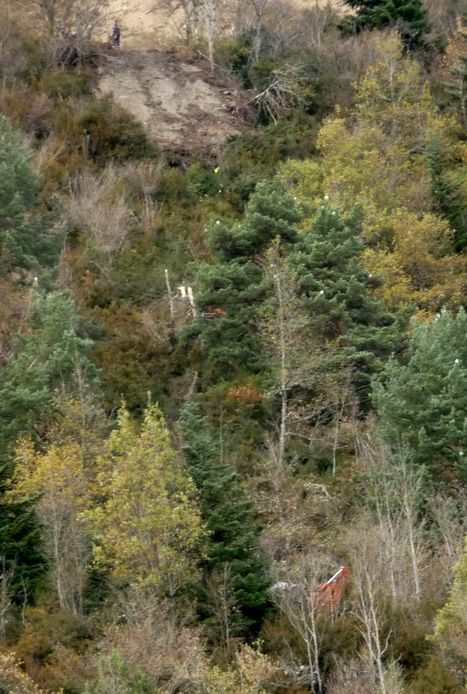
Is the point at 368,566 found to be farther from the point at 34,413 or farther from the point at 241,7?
the point at 241,7

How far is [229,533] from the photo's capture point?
26.0 meters

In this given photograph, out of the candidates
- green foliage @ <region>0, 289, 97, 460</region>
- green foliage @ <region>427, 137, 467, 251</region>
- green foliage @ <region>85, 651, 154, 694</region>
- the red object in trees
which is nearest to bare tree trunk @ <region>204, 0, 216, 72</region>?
green foliage @ <region>427, 137, 467, 251</region>

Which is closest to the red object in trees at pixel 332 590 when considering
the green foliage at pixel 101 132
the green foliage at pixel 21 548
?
the green foliage at pixel 21 548

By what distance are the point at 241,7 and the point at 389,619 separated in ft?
130

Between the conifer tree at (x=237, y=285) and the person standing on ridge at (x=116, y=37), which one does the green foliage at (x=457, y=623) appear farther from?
the person standing on ridge at (x=116, y=37)

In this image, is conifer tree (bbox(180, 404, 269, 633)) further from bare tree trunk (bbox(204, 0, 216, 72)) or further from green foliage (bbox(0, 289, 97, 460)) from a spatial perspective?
bare tree trunk (bbox(204, 0, 216, 72))

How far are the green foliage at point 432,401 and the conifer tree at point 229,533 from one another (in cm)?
576

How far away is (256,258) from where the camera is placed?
1507 inches

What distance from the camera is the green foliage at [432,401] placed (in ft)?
103

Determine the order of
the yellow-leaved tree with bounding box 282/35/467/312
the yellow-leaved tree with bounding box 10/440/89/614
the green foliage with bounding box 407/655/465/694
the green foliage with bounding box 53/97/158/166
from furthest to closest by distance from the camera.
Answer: the green foliage with bounding box 53/97/158/166, the yellow-leaved tree with bounding box 282/35/467/312, the yellow-leaved tree with bounding box 10/440/89/614, the green foliage with bounding box 407/655/465/694

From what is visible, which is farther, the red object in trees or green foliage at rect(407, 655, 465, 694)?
the red object in trees

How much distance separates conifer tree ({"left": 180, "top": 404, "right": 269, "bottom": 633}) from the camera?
2523cm

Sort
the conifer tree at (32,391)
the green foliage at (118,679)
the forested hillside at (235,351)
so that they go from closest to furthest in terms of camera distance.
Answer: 1. the green foliage at (118,679)
2. the forested hillside at (235,351)
3. the conifer tree at (32,391)

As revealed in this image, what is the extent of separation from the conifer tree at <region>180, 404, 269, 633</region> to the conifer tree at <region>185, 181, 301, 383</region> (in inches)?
388
